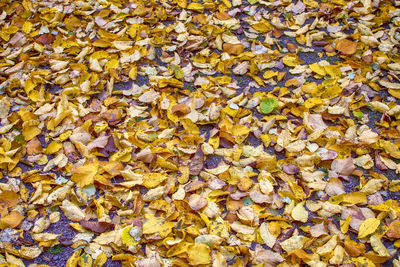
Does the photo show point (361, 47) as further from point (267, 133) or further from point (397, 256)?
point (397, 256)

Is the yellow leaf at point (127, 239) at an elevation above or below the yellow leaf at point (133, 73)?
below

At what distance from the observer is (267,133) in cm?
218

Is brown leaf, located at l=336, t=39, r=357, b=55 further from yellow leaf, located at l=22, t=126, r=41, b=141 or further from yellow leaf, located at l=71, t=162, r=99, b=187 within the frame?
yellow leaf, located at l=22, t=126, r=41, b=141

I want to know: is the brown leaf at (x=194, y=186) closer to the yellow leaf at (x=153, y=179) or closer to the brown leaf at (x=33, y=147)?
the yellow leaf at (x=153, y=179)

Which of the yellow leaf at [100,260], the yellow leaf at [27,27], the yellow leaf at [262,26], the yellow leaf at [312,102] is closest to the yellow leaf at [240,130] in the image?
the yellow leaf at [312,102]

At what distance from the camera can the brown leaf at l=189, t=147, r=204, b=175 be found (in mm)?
1953

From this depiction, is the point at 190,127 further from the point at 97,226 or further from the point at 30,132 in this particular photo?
the point at 30,132

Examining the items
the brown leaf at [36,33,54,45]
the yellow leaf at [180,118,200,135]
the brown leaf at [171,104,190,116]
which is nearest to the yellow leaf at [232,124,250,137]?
the yellow leaf at [180,118,200,135]

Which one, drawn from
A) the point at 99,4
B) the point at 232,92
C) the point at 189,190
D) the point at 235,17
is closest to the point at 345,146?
the point at 232,92

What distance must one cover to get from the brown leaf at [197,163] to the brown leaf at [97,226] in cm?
54

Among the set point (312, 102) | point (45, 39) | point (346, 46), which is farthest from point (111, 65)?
point (346, 46)

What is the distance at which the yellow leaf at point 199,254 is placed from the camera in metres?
1.58

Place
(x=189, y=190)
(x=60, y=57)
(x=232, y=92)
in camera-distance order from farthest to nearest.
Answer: (x=60, y=57), (x=232, y=92), (x=189, y=190)

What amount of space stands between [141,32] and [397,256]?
238 centimetres
